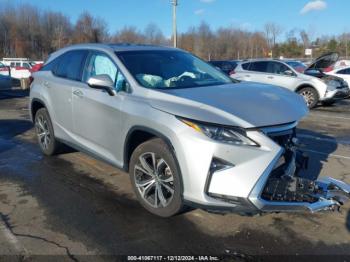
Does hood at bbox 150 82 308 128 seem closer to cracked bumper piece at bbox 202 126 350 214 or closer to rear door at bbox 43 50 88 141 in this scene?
cracked bumper piece at bbox 202 126 350 214

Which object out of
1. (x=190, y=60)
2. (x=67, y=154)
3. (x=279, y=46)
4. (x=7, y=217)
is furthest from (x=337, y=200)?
(x=279, y=46)

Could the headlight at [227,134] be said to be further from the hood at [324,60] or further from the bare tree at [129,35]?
the bare tree at [129,35]

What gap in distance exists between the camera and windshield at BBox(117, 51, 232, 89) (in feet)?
15.4

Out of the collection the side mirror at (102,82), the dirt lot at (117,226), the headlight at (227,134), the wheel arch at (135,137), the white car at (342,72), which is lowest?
the dirt lot at (117,226)

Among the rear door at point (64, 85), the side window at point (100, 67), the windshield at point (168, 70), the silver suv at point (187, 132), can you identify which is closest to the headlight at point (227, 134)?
the silver suv at point (187, 132)

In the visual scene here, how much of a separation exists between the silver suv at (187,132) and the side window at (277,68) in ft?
33.5

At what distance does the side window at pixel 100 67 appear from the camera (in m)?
4.91

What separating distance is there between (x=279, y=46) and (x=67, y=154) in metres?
83.2

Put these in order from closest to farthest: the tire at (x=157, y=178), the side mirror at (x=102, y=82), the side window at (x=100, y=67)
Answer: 1. the tire at (x=157, y=178)
2. the side mirror at (x=102, y=82)
3. the side window at (x=100, y=67)

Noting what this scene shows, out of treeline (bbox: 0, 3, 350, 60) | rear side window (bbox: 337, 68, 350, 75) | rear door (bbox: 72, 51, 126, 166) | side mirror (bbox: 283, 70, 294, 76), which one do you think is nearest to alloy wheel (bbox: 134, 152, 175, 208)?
rear door (bbox: 72, 51, 126, 166)

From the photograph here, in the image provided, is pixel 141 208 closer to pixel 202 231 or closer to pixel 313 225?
pixel 202 231

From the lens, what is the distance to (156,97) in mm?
4219

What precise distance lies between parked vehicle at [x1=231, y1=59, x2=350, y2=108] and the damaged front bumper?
10723 mm

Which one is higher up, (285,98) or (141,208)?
(285,98)
